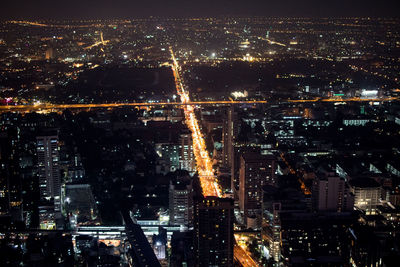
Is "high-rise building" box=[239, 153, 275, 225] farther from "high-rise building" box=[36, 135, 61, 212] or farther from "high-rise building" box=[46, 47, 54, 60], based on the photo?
"high-rise building" box=[46, 47, 54, 60]

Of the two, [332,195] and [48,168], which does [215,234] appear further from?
[48,168]

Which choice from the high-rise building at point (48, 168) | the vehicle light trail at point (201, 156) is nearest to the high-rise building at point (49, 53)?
the vehicle light trail at point (201, 156)

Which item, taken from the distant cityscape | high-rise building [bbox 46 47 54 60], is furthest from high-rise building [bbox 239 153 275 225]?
high-rise building [bbox 46 47 54 60]

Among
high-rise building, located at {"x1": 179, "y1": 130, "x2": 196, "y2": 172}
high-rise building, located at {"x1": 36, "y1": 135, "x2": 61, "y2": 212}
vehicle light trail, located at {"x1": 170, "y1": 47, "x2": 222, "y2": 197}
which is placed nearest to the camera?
high-rise building, located at {"x1": 36, "y1": 135, "x2": 61, "y2": 212}

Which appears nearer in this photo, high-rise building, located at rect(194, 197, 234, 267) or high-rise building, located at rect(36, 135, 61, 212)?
high-rise building, located at rect(194, 197, 234, 267)

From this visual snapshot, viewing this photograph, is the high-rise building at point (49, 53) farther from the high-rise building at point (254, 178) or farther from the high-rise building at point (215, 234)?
the high-rise building at point (215, 234)

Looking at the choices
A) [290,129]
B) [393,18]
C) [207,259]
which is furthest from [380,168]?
[207,259]
